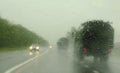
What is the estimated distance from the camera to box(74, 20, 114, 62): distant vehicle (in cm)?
3075

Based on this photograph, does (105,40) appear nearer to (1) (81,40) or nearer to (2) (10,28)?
(1) (81,40)

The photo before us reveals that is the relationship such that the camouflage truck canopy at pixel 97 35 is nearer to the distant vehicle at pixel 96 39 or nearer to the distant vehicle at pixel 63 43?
the distant vehicle at pixel 96 39

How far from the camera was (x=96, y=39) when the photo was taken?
31.4 m

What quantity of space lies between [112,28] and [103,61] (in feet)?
8.99

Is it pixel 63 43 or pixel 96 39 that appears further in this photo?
pixel 63 43

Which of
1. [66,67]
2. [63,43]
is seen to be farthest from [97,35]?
[63,43]

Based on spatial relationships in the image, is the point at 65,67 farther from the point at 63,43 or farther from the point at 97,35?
the point at 63,43

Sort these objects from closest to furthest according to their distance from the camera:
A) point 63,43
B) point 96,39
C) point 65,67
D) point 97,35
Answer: point 65,67 < point 96,39 < point 97,35 < point 63,43

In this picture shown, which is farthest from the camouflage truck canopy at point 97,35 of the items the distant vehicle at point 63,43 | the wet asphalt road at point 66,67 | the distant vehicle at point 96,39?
the distant vehicle at point 63,43

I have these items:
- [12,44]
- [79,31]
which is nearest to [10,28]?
[12,44]

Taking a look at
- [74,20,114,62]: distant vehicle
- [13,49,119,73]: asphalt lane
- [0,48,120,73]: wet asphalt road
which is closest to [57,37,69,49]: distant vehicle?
[74,20,114,62]: distant vehicle

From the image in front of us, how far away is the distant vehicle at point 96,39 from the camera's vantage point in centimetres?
3075

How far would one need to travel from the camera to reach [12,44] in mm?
97500

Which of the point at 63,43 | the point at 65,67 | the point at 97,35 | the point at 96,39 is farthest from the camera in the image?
the point at 63,43
